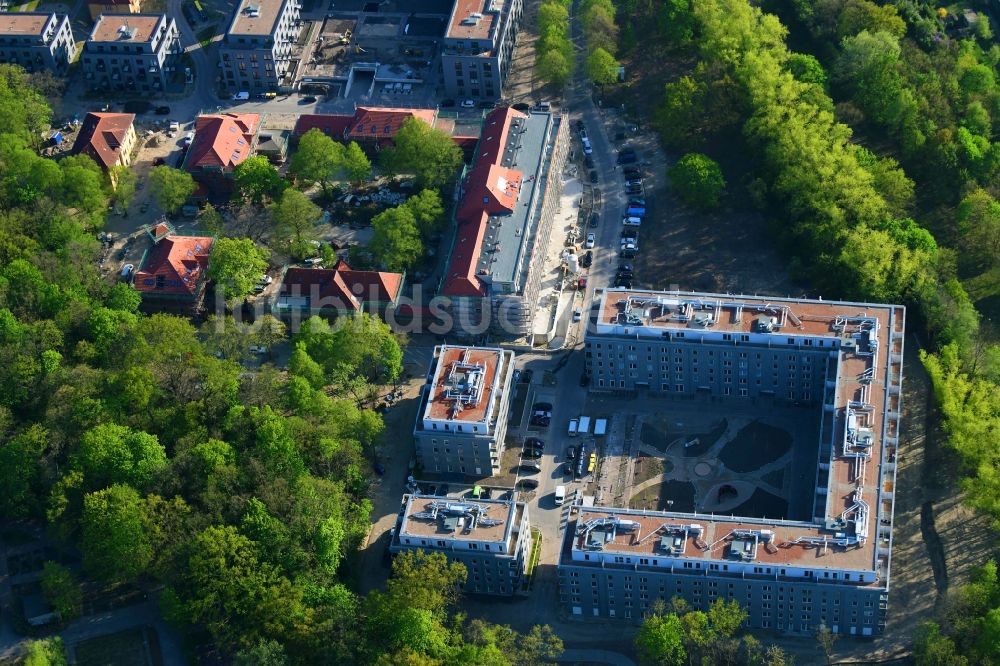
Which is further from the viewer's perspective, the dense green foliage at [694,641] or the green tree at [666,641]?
the dense green foliage at [694,641]

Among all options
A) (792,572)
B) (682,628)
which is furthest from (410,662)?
(792,572)

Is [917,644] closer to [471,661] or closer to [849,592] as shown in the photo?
[849,592]

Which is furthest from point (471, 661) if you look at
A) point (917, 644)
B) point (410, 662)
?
point (917, 644)

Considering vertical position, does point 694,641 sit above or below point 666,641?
above

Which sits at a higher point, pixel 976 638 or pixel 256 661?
pixel 976 638

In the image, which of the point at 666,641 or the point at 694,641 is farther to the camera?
the point at 694,641

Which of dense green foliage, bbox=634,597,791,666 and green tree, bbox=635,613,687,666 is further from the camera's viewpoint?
dense green foliage, bbox=634,597,791,666
